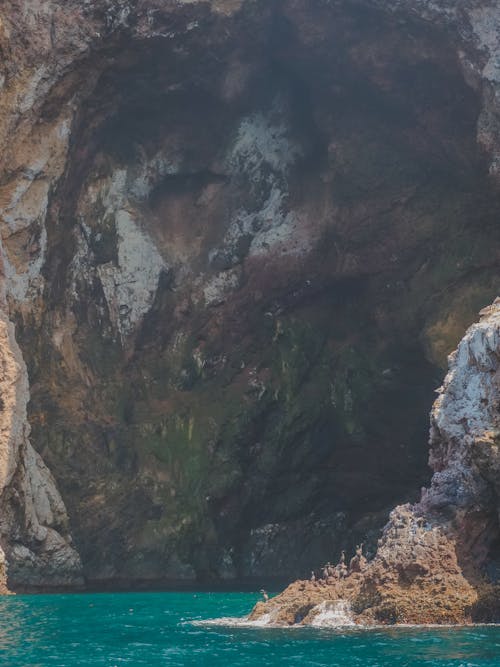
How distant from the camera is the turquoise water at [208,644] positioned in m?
17.7

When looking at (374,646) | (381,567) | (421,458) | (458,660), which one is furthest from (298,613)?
(421,458)

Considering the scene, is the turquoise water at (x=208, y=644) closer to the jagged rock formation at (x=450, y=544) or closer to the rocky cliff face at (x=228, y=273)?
the jagged rock formation at (x=450, y=544)

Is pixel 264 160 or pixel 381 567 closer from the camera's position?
pixel 381 567

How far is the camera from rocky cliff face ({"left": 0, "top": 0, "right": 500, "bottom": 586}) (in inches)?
1626

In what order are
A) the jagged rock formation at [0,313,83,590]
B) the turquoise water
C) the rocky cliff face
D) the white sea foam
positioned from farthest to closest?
the rocky cliff face → the jagged rock formation at [0,313,83,590] → the white sea foam → the turquoise water

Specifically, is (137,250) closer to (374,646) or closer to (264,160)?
(264,160)

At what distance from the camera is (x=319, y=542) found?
153 feet

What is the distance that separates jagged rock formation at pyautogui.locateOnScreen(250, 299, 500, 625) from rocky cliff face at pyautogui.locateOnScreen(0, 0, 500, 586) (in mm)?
15150

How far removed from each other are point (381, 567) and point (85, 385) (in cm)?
2403

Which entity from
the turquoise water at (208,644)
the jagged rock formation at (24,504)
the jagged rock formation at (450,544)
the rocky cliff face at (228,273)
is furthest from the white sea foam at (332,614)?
the rocky cliff face at (228,273)

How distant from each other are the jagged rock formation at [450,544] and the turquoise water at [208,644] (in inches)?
60.1

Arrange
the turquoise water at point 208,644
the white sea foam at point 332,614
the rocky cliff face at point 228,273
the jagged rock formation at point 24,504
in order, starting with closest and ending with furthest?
the turquoise water at point 208,644
the white sea foam at point 332,614
the jagged rock formation at point 24,504
the rocky cliff face at point 228,273

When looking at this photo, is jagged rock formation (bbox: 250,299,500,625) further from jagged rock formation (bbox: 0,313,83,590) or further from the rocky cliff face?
jagged rock formation (bbox: 0,313,83,590)

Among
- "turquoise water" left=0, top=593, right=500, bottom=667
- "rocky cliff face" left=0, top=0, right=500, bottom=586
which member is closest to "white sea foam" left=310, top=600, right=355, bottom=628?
"turquoise water" left=0, top=593, right=500, bottom=667
